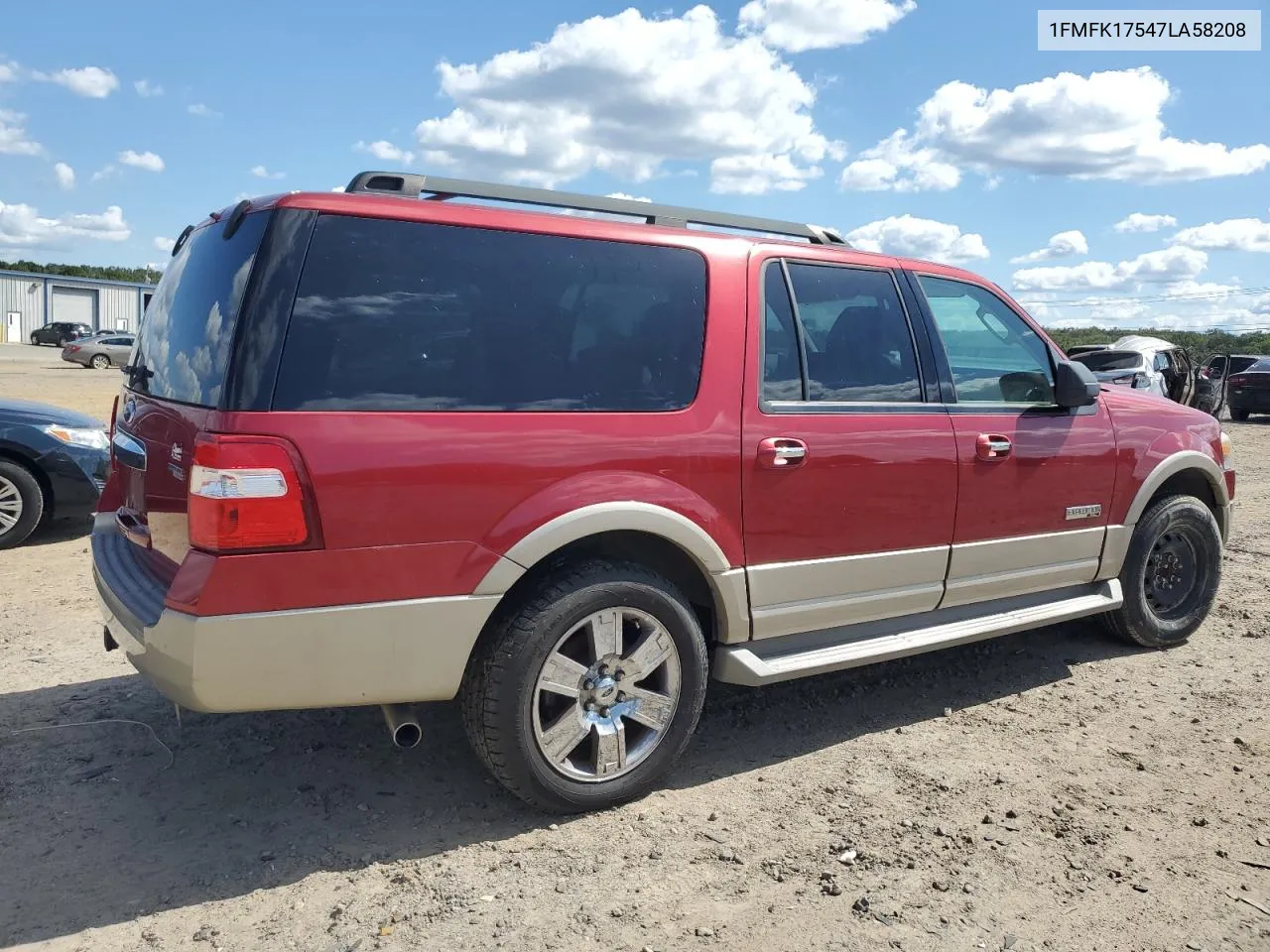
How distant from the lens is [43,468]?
6.99 m

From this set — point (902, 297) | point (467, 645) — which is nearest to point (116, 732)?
point (467, 645)

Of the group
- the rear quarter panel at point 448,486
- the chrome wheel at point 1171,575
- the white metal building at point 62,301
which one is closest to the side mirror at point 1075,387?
the chrome wheel at point 1171,575

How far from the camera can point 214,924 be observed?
2646 mm

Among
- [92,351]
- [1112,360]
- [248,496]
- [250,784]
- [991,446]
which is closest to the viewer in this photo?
[248,496]

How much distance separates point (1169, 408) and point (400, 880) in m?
4.30

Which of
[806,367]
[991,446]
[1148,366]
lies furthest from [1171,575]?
[1148,366]

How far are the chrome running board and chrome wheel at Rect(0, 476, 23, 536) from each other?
224 inches

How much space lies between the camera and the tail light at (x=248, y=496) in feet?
8.64

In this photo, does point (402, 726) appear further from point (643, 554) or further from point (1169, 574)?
point (1169, 574)

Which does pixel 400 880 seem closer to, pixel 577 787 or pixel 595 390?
pixel 577 787

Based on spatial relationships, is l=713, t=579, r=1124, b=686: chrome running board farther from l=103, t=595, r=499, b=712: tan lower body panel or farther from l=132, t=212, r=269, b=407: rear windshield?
l=132, t=212, r=269, b=407: rear windshield

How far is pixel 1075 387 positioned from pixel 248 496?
346 cm

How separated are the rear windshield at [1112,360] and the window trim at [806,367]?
516 inches

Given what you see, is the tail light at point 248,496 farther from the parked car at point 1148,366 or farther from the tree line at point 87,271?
the tree line at point 87,271
